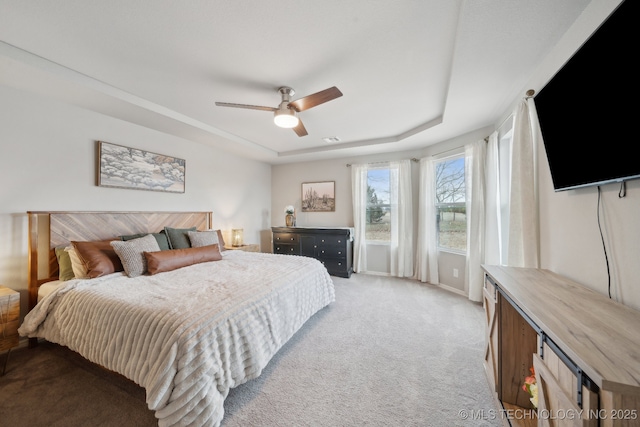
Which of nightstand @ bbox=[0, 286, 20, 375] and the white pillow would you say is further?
the white pillow

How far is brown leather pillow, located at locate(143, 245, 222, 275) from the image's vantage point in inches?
93.0

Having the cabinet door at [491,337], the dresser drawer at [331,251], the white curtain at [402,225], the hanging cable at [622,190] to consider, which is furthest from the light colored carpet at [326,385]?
the dresser drawer at [331,251]

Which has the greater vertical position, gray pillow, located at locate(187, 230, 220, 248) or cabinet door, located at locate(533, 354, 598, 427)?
gray pillow, located at locate(187, 230, 220, 248)

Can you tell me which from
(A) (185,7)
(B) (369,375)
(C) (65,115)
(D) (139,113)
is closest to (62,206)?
(C) (65,115)

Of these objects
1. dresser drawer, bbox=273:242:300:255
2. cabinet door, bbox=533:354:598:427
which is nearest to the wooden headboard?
dresser drawer, bbox=273:242:300:255

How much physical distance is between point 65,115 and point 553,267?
471cm

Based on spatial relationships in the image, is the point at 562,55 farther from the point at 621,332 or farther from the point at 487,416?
the point at 487,416

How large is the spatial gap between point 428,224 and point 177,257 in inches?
149

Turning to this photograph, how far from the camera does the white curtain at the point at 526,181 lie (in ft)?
6.20

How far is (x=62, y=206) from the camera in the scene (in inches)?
96.3

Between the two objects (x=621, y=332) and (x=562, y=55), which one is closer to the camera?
(x=621, y=332)

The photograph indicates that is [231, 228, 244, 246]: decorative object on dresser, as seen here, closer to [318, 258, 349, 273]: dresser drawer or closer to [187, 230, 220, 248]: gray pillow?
[187, 230, 220, 248]: gray pillow

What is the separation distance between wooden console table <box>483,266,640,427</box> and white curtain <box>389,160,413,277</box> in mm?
2635

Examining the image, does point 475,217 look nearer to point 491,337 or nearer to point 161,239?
point 491,337
